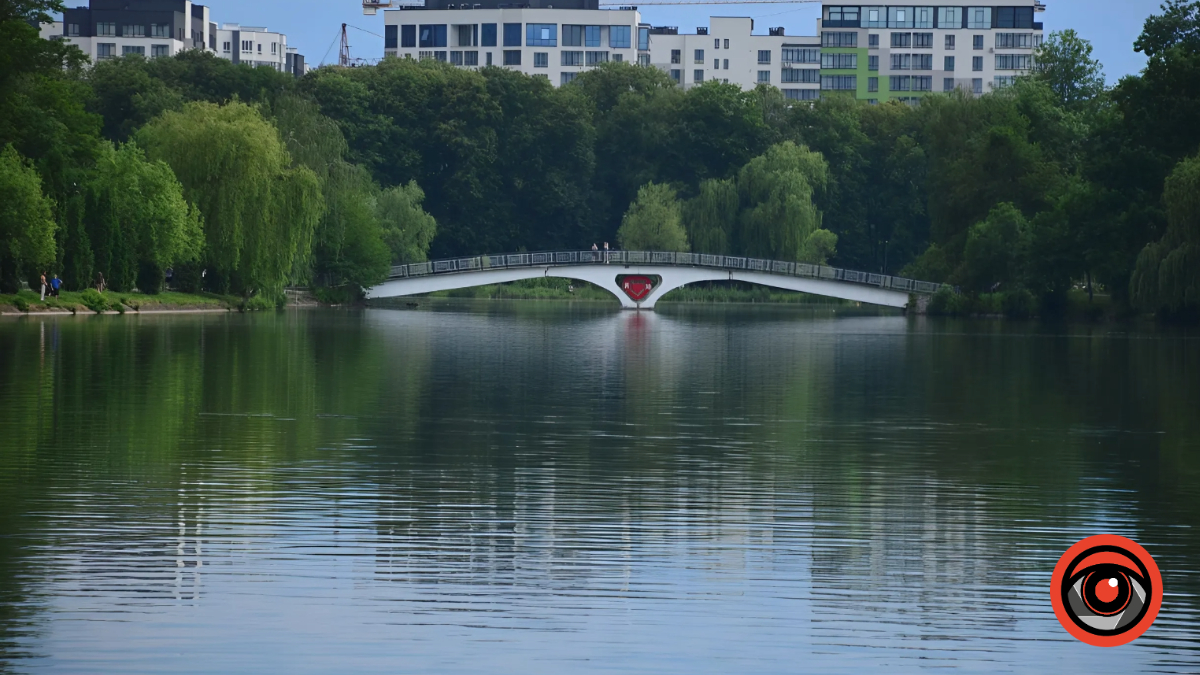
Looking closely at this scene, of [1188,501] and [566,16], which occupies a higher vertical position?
[566,16]

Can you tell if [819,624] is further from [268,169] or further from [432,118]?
[432,118]

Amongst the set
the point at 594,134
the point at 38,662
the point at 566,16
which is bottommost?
the point at 38,662

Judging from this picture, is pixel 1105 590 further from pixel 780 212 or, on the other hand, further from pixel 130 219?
pixel 780 212

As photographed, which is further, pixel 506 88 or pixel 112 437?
pixel 506 88

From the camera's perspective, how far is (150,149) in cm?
Answer: 7138

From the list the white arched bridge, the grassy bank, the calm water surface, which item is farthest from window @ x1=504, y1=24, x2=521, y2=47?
the calm water surface

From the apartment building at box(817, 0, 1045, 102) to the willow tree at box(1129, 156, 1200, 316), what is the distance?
373 ft

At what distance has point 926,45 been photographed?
583ft

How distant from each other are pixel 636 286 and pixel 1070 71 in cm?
2759

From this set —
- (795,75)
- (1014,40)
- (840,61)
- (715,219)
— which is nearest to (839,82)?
(840,61)

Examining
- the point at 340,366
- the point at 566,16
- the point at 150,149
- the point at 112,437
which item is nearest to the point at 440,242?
the point at 150,149

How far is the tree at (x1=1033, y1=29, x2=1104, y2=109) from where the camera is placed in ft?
320

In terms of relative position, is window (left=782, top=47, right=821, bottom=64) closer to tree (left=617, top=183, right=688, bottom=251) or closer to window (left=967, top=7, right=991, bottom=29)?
window (left=967, top=7, right=991, bottom=29)

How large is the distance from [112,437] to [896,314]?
78.8 meters
